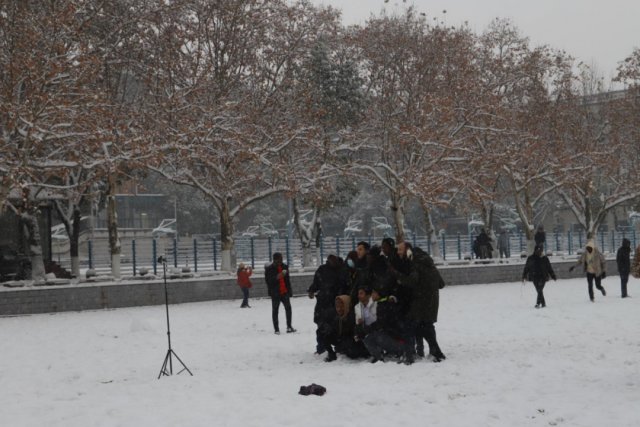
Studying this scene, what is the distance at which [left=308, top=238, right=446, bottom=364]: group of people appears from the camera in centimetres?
1284

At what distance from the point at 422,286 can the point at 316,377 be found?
82.8 inches

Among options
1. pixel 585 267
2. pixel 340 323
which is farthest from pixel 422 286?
pixel 585 267

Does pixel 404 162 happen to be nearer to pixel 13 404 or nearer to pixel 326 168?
pixel 326 168

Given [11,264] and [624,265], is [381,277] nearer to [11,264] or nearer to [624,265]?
[624,265]

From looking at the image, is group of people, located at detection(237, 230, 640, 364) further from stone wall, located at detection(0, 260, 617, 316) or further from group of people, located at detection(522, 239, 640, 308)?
stone wall, located at detection(0, 260, 617, 316)

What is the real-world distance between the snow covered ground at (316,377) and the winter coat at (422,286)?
722mm

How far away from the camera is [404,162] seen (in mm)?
43500

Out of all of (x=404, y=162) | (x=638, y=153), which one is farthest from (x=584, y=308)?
(x=638, y=153)

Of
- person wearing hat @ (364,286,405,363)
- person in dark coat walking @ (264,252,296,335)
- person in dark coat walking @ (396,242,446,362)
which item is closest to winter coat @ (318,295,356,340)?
person wearing hat @ (364,286,405,363)

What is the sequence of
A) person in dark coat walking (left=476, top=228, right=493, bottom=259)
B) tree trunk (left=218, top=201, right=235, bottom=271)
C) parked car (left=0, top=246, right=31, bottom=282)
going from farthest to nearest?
person in dark coat walking (left=476, top=228, right=493, bottom=259)
tree trunk (left=218, top=201, right=235, bottom=271)
parked car (left=0, top=246, right=31, bottom=282)

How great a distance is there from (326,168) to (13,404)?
25506 millimetres

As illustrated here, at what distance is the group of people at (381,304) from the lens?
12836 mm

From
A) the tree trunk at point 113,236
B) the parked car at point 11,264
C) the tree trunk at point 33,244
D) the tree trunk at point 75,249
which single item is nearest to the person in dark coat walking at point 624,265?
the tree trunk at point 113,236

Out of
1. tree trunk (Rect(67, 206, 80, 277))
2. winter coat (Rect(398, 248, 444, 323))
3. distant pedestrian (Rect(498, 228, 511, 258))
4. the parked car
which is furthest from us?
distant pedestrian (Rect(498, 228, 511, 258))
